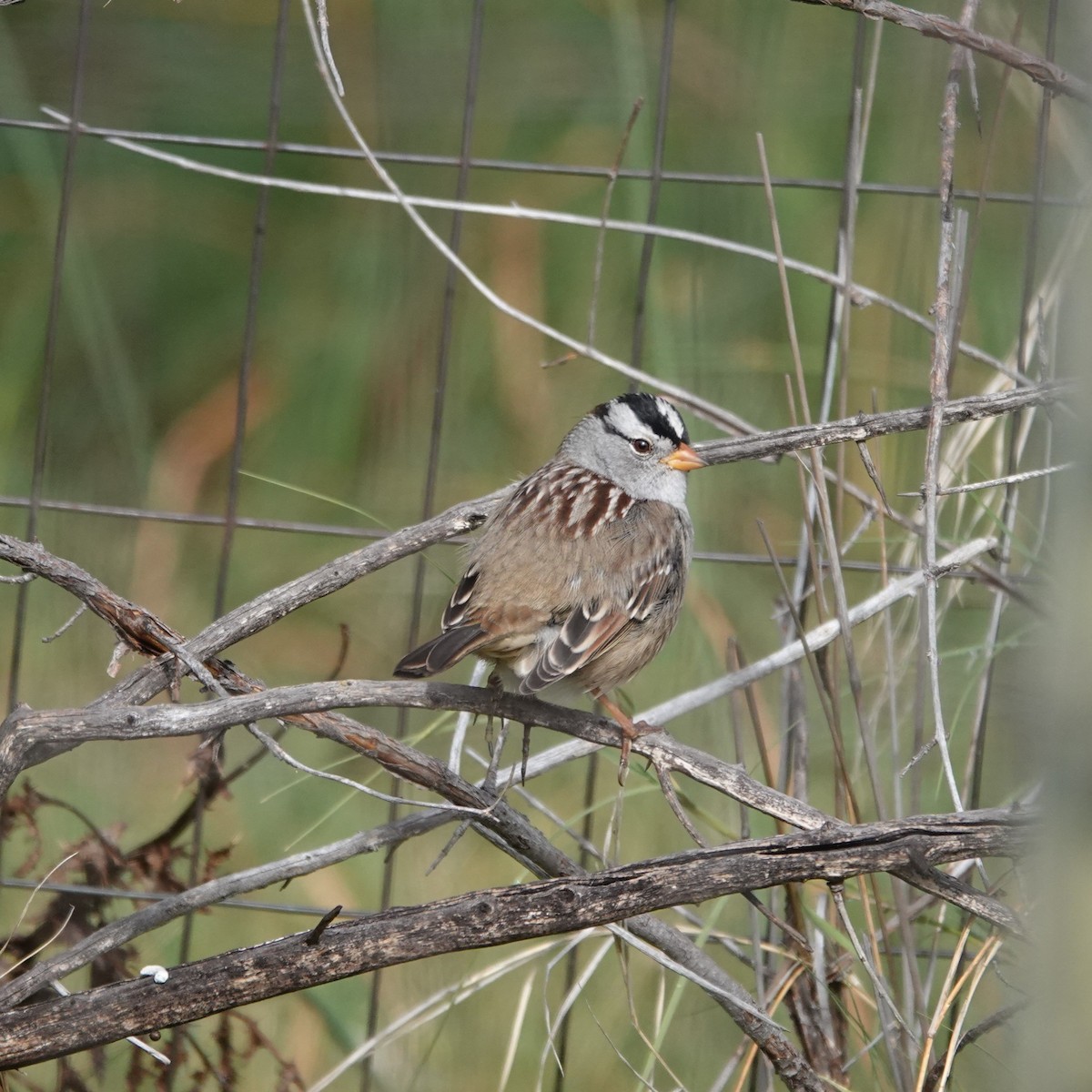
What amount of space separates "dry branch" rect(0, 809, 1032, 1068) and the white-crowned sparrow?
0.28m

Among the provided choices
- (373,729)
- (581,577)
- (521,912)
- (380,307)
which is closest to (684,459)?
(581,577)

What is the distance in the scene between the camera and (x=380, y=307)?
16.2 feet

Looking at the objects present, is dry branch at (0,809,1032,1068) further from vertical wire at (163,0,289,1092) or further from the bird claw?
vertical wire at (163,0,289,1092)

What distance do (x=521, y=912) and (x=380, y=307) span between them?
3685 mm

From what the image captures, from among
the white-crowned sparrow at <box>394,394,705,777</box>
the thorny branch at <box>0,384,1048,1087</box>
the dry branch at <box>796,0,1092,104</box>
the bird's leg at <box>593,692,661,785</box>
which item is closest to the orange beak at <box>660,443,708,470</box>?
the white-crowned sparrow at <box>394,394,705,777</box>

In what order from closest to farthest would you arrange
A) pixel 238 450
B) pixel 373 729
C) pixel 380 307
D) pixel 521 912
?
pixel 521 912
pixel 373 729
pixel 238 450
pixel 380 307

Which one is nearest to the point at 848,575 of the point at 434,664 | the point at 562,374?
the point at 562,374

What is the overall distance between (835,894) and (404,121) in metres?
3.64

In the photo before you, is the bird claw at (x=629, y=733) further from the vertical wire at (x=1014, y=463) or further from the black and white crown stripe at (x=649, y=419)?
the black and white crown stripe at (x=649, y=419)

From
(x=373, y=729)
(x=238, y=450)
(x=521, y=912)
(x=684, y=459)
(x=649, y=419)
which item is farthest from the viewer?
(x=238, y=450)

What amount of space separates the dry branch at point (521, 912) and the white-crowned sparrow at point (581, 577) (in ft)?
0.92

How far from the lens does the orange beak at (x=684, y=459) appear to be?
7.25 ft

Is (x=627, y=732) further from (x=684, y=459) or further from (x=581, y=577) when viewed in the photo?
(x=684, y=459)

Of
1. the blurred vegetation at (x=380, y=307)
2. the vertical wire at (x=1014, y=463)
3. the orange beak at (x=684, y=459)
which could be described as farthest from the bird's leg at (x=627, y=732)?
the blurred vegetation at (x=380, y=307)
